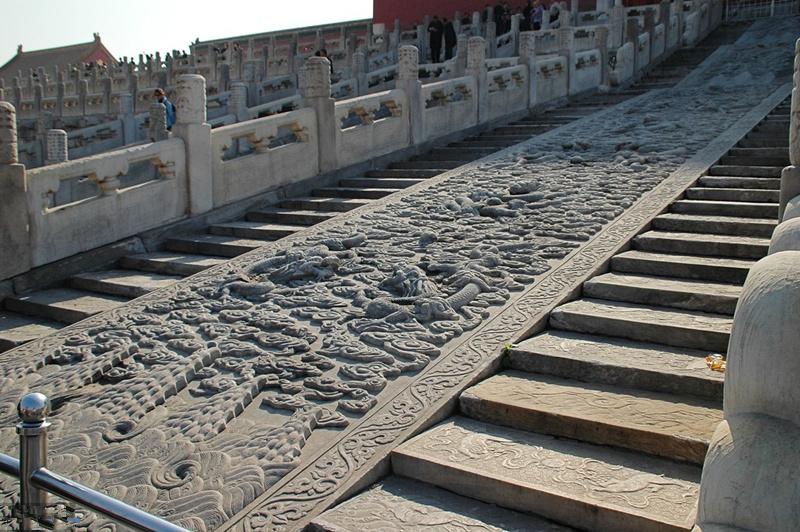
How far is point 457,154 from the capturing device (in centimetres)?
1102

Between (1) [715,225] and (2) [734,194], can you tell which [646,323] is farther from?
(2) [734,194]

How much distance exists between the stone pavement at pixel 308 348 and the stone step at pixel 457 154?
239 cm

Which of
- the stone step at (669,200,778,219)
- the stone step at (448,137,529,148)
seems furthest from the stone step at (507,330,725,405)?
the stone step at (448,137,529,148)

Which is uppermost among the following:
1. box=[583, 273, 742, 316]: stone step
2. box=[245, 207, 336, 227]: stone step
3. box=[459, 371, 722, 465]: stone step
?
box=[245, 207, 336, 227]: stone step

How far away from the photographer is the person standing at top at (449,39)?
23.0m

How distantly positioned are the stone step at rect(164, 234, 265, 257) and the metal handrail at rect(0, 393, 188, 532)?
16.6 feet

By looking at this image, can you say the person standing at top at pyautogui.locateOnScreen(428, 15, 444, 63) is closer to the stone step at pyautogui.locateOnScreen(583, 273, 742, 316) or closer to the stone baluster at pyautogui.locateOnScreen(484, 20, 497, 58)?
the stone baluster at pyautogui.locateOnScreen(484, 20, 497, 58)

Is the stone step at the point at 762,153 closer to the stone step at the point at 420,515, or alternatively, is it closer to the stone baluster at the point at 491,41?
the stone step at the point at 420,515

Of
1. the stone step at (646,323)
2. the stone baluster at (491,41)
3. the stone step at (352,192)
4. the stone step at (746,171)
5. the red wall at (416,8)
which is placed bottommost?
the stone step at (646,323)

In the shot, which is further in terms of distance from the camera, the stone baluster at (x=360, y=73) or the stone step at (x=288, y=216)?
the stone baluster at (x=360, y=73)

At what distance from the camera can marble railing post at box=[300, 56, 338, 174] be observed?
31.3 feet

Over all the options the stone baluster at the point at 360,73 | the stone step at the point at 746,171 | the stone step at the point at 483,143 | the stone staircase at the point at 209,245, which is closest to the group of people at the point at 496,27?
the stone baluster at the point at 360,73

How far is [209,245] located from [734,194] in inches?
202

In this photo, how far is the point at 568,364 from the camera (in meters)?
4.44
